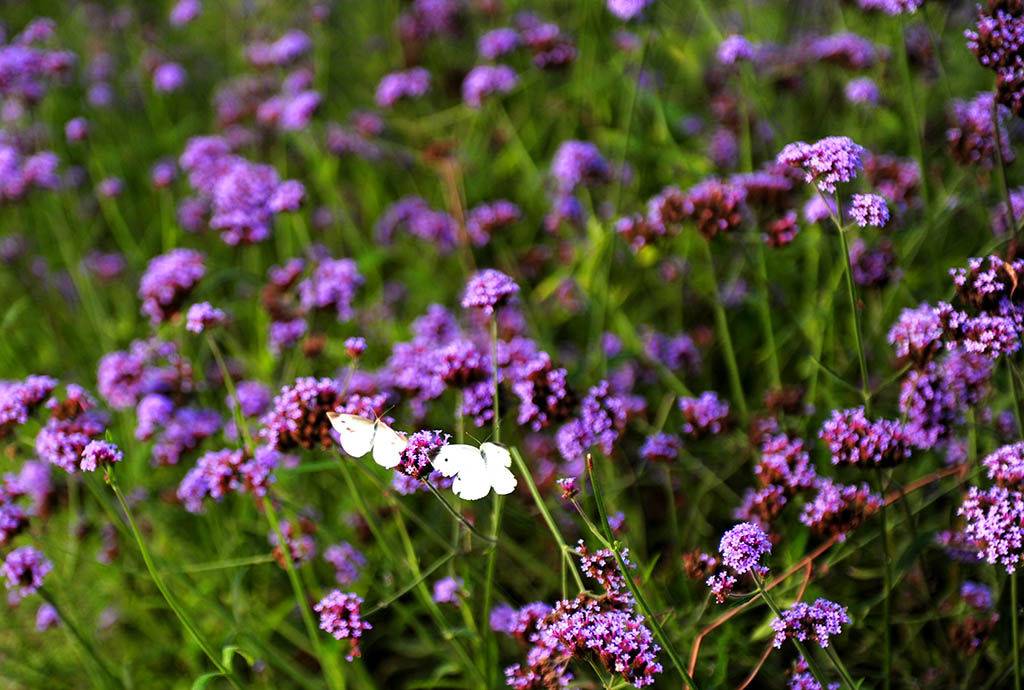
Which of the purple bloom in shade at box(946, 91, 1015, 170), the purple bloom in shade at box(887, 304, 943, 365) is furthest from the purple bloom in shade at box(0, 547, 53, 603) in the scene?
the purple bloom in shade at box(946, 91, 1015, 170)

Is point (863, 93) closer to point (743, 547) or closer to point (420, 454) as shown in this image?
point (743, 547)

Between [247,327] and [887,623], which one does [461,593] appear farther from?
[247,327]

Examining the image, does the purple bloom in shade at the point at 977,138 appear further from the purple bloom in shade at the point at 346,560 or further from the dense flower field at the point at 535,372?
the purple bloom in shade at the point at 346,560

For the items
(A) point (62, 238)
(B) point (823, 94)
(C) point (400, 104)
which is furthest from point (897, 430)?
(C) point (400, 104)

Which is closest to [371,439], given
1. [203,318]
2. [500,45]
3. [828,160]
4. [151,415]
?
[203,318]

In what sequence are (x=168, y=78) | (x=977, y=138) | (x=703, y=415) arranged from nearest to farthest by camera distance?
(x=703, y=415) < (x=977, y=138) < (x=168, y=78)

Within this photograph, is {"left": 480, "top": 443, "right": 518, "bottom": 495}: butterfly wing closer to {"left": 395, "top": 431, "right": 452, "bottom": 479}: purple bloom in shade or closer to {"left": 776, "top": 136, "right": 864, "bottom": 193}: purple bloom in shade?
{"left": 395, "top": 431, "right": 452, "bottom": 479}: purple bloom in shade
